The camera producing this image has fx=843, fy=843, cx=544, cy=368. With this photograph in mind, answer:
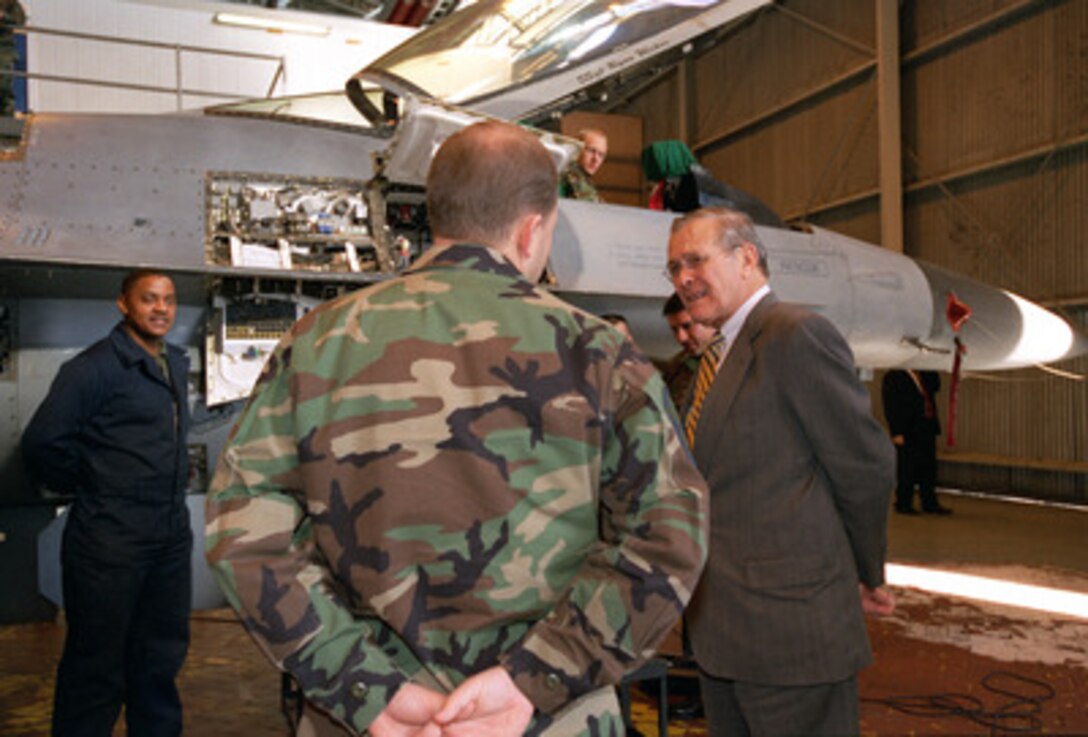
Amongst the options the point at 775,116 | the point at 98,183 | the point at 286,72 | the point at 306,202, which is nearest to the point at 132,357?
the point at 98,183

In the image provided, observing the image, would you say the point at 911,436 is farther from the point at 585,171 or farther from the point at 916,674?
the point at 585,171

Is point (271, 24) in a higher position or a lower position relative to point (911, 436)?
higher

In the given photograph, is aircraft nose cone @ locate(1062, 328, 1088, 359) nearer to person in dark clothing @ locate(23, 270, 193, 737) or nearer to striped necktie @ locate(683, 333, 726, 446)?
striped necktie @ locate(683, 333, 726, 446)

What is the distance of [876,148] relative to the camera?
1520 centimetres

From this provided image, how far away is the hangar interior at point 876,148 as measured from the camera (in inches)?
198

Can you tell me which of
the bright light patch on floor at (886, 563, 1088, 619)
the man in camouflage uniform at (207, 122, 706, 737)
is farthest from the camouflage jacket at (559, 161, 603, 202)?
the man in camouflage uniform at (207, 122, 706, 737)

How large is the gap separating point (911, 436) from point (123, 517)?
33.8 feet

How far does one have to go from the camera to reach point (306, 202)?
4.62 metres

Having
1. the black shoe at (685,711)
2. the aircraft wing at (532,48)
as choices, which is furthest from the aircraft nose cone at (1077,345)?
the black shoe at (685,711)

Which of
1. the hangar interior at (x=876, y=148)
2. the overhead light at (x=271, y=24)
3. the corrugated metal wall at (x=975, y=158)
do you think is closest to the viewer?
the hangar interior at (x=876, y=148)

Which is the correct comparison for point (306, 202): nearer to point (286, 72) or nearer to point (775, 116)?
point (286, 72)

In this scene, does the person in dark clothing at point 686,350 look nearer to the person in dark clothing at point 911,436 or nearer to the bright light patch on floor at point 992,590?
the bright light patch on floor at point 992,590

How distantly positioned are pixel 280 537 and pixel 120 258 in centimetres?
314

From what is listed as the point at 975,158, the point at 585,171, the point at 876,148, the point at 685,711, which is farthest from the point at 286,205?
the point at 876,148
